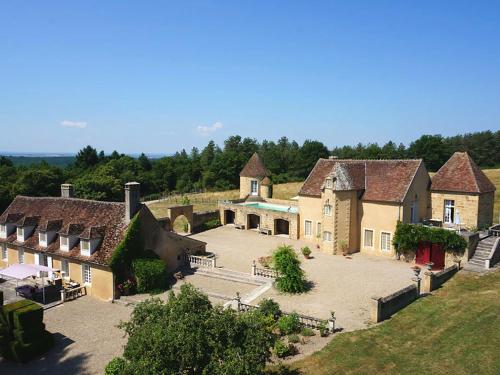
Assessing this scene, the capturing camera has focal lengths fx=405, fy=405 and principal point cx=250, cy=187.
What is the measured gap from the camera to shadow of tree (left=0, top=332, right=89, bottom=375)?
18891mm

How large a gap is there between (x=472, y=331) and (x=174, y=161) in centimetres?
9414

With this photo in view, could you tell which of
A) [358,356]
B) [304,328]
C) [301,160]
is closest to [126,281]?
[304,328]

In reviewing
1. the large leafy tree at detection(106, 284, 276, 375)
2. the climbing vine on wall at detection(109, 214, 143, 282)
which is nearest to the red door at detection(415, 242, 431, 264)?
the climbing vine on wall at detection(109, 214, 143, 282)

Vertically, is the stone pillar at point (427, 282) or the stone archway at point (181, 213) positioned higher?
the stone archway at point (181, 213)

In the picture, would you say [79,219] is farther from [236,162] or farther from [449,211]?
[236,162]

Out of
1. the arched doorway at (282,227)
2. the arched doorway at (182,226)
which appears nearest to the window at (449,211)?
the arched doorway at (282,227)

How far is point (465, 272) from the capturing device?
28469 mm

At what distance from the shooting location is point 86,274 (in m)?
27.8

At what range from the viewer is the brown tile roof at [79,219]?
2739 cm

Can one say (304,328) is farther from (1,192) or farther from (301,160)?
(301,160)

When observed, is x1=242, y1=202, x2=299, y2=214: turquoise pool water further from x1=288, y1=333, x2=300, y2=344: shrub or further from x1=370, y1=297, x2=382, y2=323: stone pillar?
x1=288, y1=333, x2=300, y2=344: shrub

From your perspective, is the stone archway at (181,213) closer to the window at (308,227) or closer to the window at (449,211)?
the window at (308,227)

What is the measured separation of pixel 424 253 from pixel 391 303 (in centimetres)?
1097

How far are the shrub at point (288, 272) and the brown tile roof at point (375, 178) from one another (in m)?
10.2
